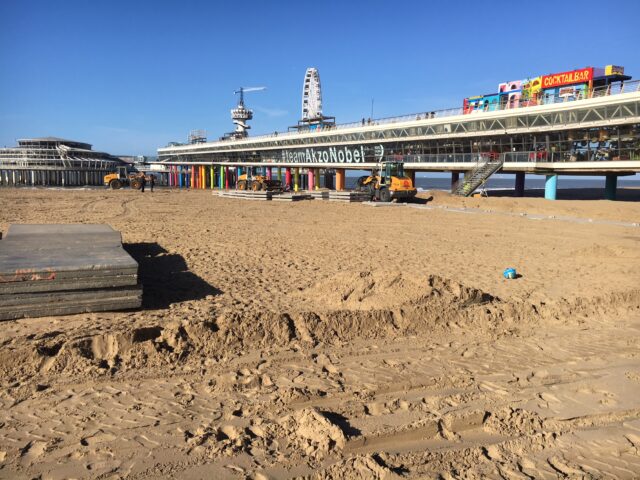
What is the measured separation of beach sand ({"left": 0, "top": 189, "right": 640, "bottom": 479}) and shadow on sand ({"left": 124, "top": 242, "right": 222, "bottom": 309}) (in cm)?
7

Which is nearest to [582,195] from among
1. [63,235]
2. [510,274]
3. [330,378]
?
[510,274]

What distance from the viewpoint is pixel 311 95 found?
Answer: 80938mm

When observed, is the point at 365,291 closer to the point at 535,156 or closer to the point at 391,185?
the point at 391,185

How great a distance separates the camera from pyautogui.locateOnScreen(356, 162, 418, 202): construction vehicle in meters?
31.5

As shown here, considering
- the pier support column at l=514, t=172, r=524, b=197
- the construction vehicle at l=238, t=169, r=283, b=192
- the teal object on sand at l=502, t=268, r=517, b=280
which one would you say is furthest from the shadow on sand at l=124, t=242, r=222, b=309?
the pier support column at l=514, t=172, r=524, b=197

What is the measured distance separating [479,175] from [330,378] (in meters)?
34.2

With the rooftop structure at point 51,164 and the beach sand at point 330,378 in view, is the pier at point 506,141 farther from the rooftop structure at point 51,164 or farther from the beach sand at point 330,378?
the rooftop structure at point 51,164

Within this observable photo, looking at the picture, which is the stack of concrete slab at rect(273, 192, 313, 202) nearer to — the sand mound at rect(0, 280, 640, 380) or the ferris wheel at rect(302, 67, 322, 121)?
the sand mound at rect(0, 280, 640, 380)

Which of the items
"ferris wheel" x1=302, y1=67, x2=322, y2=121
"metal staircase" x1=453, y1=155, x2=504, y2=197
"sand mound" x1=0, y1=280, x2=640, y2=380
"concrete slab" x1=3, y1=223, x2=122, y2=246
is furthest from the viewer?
"ferris wheel" x1=302, y1=67, x2=322, y2=121

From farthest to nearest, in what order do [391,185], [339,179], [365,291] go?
[339,179], [391,185], [365,291]

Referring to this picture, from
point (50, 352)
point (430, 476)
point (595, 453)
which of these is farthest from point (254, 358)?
point (595, 453)

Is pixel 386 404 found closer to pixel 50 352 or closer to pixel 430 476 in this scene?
pixel 430 476

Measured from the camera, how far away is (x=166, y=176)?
118625 mm

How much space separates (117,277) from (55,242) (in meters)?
3.31
